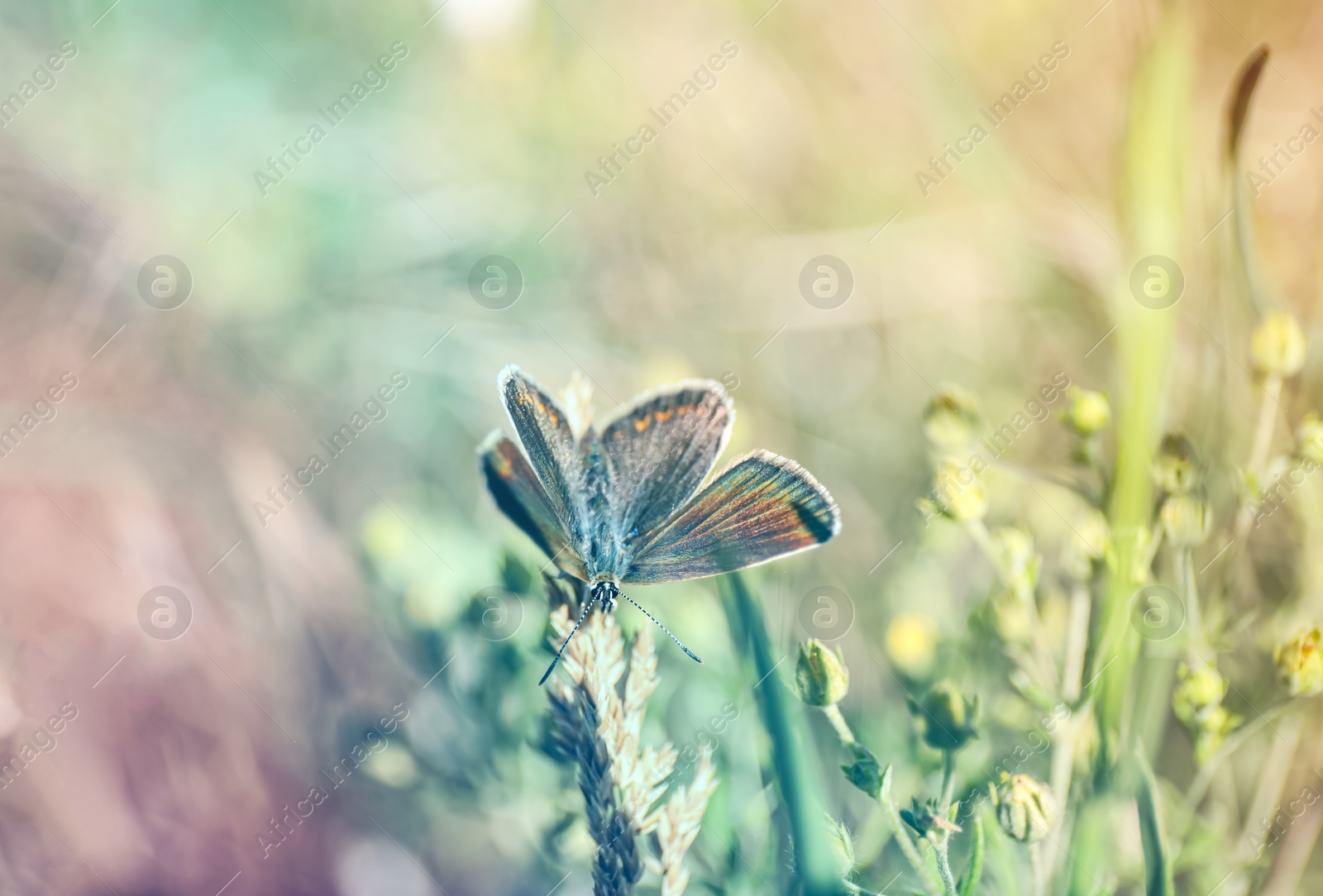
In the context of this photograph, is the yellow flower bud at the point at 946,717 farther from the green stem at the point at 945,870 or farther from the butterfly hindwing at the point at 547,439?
the butterfly hindwing at the point at 547,439

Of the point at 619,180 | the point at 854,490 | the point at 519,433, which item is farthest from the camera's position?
the point at 619,180

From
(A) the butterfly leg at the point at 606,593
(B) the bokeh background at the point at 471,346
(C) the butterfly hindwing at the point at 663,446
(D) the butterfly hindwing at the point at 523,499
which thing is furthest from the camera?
(B) the bokeh background at the point at 471,346

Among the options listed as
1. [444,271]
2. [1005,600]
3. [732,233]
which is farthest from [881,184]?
[1005,600]

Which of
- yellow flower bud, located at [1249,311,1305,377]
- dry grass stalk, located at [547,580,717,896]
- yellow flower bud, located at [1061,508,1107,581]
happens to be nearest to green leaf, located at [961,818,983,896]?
dry grass stalk, located at [547,580,717,896]

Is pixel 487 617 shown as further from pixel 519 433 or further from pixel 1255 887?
pixel 1255 887

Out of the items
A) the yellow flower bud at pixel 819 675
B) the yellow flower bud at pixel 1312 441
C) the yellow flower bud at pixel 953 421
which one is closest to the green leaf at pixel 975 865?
the yellow flower bud at pixel 819 675

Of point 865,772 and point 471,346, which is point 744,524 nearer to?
point 865,772
